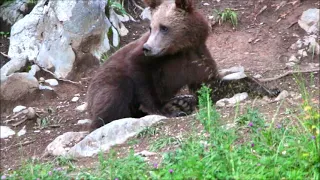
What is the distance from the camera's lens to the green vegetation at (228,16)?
844 cm

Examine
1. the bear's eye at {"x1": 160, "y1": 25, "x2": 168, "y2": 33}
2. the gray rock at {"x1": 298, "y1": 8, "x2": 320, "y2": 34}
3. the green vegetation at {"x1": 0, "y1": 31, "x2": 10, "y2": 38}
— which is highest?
the bear's eye at {"x1": 160, "y1": 25, "x2": 168, "y2": 33}

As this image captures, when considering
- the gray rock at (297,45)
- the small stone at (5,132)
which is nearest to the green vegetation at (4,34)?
the small stone at (5,132)

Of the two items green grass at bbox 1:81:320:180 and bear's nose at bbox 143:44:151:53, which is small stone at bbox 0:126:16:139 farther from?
green grass at bbox 1:81:320:180

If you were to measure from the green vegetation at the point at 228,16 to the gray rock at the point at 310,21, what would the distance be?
3.16 feet

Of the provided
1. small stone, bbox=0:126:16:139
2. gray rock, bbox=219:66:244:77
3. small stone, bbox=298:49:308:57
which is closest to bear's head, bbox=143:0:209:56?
gray rock, bbox=219:66:244:77

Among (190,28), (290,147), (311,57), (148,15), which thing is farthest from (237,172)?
(148,15)

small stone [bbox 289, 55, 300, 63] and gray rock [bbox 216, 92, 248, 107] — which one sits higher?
gray rock [bbox 216, 92, 248, 107]

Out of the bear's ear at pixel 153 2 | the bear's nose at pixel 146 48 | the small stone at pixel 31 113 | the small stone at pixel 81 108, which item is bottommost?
the small stone at pixel 81 108

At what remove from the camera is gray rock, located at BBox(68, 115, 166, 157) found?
4793mm

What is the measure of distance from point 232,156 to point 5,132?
11.9 ft

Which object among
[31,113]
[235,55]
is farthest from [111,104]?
[235,55]

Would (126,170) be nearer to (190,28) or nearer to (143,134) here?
(143,134)

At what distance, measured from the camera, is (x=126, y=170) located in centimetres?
391

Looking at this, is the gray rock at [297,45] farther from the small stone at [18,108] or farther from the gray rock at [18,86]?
the small stone at [18,108]
